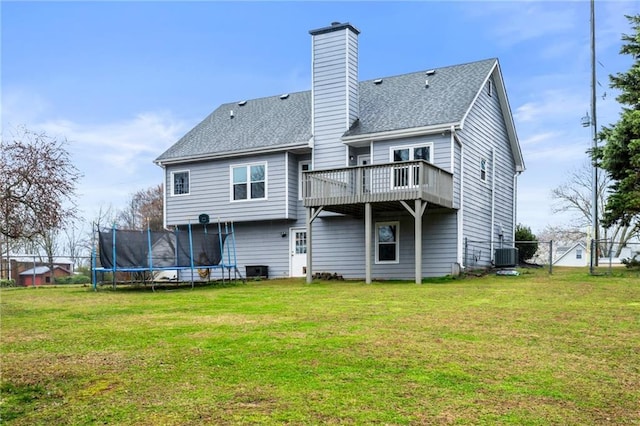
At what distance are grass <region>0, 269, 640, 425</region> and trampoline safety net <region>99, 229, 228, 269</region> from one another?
6350mm

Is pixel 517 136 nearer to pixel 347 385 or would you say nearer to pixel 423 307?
pixel 423 307

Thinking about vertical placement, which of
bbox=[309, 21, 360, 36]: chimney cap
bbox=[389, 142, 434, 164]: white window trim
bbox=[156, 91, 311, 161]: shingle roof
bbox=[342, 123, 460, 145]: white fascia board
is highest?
bbox=[309, 21, 360, 36]: chimney cap

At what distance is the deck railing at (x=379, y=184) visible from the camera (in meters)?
16.1

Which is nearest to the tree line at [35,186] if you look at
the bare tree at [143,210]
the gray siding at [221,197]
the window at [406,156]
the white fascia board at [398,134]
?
the gray siding at [221,197]

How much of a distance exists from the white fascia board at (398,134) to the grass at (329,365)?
27.0 ft

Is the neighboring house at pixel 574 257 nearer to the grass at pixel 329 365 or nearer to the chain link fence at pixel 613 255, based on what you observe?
the chain link fence at pixel 613 255

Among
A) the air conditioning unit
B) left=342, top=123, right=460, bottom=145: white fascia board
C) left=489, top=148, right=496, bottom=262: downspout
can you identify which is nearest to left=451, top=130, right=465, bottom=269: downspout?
left=342, top=123, right=460, bottom=145: white fascia board

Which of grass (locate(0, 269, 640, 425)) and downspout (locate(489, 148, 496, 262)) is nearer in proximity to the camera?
grass (locate(0, 269, 640, 425))

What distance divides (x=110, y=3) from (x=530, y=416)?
11411mm

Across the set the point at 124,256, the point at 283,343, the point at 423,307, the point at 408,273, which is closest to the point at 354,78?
the point at 408,273

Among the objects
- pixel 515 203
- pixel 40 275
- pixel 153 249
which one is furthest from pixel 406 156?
pixel 40 275

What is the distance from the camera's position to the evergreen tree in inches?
695

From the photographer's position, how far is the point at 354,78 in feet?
66.0

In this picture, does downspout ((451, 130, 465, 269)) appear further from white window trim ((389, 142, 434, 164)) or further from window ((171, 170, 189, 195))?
window ((171, 170, 189, 195))
